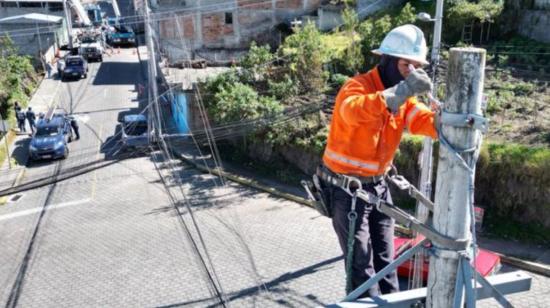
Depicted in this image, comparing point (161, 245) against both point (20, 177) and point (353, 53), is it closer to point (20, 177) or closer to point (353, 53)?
point (20, 177)

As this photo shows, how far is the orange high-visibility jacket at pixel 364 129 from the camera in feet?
11.4

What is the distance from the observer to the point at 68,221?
16797 millimetres

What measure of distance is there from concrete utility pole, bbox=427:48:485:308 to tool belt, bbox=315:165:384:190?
1129mm

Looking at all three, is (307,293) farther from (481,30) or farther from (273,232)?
(481,30)

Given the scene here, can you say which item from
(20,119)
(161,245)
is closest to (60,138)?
(20,119)

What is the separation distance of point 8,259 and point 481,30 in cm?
1894

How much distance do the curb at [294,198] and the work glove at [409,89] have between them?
3988 mm

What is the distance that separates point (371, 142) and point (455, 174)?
1.22 m

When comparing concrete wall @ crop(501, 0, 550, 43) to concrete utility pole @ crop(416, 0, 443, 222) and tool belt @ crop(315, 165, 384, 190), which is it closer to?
concrete utility pole @ crop(416, 0, 443, 222)

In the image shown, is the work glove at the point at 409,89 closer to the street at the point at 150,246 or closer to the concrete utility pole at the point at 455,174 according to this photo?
the concrete utility pole at the point at 455,174

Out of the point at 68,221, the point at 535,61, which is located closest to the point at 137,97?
the point at 68,221

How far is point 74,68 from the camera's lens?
1423 inches

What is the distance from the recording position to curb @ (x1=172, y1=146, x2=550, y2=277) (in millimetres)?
12112

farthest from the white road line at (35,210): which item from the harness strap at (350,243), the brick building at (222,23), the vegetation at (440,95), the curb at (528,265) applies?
the brick building at (222,23)
